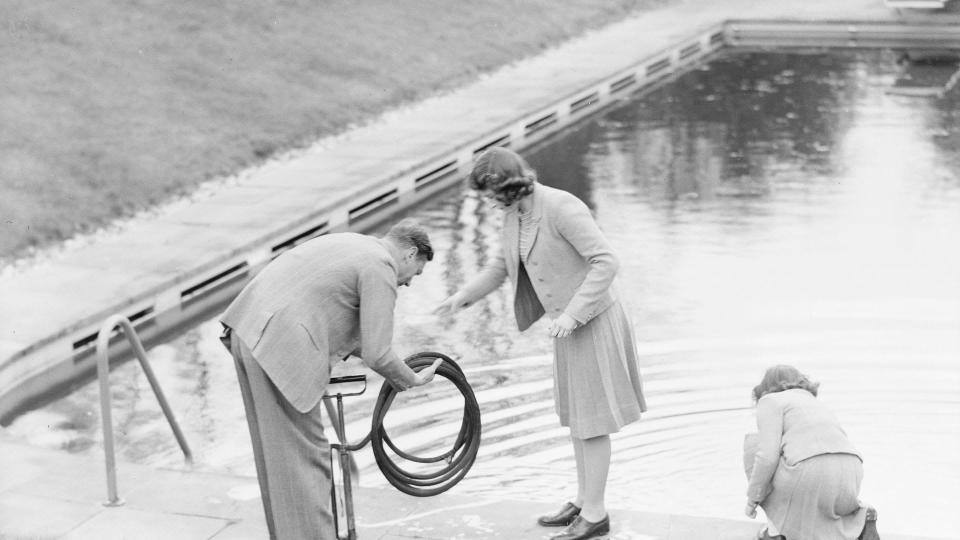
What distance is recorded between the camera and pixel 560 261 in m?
5.62

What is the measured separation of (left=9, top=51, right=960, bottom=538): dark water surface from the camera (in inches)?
284

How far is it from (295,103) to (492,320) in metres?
6.84

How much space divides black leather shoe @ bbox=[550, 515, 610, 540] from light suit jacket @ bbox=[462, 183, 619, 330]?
32.3 inches

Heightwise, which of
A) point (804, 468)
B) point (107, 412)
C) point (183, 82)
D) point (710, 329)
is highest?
point (183, 82)

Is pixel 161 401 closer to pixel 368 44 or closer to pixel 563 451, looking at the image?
pixel 563 451

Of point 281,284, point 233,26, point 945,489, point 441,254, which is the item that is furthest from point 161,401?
point 233,26

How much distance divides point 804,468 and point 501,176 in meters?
1.54

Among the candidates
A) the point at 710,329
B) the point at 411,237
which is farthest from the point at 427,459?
the point at 710,329

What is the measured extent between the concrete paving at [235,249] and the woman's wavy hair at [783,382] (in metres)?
0.72

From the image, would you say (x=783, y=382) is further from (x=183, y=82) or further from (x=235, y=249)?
(x=183, y=82)

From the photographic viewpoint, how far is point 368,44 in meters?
18.7

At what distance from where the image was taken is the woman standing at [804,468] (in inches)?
204

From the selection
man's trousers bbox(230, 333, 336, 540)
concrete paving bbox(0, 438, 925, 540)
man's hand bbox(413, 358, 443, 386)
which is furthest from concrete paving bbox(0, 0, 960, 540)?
man's hand bbox(413, 358, 443, 386)

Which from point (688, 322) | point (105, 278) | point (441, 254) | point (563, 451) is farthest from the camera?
point (441, 254)
